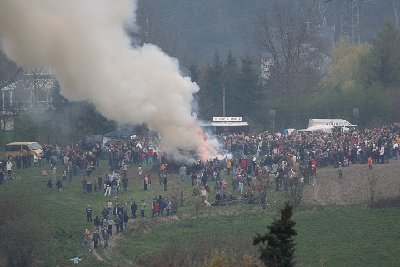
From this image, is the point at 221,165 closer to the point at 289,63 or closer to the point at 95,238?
the point at 95,238

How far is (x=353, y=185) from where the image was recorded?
58.0 meters

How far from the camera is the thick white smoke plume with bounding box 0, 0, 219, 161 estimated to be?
50.0m

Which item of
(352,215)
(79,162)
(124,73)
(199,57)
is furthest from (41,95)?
(199,57)

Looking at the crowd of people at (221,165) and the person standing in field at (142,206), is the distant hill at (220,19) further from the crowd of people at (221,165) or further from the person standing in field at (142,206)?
the person standing in field at (142,206)

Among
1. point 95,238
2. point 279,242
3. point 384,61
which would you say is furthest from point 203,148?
point 279,242

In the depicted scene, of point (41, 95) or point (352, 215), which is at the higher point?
point (41, 95)

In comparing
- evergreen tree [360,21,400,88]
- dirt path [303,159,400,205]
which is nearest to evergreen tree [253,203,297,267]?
dirt path [303,159,400,205]

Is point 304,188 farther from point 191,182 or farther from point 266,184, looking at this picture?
point 191,182

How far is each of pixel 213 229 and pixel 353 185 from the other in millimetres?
10805

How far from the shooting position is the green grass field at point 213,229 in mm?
47656

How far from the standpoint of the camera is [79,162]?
62000mm

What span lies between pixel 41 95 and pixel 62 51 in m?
39.0

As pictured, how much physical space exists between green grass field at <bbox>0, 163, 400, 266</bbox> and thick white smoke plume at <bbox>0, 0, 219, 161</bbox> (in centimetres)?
448

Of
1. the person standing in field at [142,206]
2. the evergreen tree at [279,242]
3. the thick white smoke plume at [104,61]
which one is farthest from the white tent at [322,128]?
the evergreen tree at [279,242]
